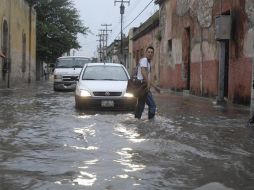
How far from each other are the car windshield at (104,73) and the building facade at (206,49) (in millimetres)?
3566

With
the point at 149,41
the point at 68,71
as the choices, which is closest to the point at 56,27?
the point at 149,41

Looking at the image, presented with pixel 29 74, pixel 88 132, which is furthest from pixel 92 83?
pixel 29 74

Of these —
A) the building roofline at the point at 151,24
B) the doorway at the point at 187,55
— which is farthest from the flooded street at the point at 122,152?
the building roofline at the point at 151,24

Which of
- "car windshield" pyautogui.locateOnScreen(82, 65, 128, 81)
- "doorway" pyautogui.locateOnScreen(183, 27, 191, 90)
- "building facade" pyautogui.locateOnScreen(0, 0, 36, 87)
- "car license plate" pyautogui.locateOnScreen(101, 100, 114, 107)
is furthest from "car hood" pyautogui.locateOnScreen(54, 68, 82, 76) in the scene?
"car license plate" pyautogui.locateOnScreen(101, 100, 114, 107)

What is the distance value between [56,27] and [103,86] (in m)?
40.9

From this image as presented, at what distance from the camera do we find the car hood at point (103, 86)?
1458 cm

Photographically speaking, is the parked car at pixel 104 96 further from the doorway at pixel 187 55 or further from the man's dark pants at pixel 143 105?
the doorway at pixel 187 55

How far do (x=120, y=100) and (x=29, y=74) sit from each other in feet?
109

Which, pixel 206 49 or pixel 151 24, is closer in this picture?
pixel 206 49

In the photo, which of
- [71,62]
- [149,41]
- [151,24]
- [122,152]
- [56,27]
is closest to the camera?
[122,152]

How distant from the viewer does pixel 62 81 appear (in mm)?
27141

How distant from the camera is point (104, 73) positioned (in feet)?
53.4

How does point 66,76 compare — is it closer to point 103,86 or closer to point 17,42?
point 103,86

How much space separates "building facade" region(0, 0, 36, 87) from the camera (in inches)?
1318
